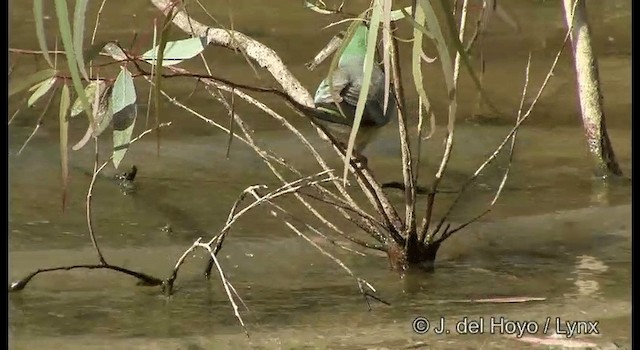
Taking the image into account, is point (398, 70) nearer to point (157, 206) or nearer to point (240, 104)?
point (157, 206)

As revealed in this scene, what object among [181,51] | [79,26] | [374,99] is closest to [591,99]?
[374,99]

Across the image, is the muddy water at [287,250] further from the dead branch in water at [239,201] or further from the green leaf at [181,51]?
the green leaf at [181,51]

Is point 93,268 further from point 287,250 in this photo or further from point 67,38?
point 67,38

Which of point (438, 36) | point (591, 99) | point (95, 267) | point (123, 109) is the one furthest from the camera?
point (591, 99)

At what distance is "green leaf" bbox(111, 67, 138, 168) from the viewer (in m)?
1.16

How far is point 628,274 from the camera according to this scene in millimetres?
1414

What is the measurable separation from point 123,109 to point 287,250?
43cm

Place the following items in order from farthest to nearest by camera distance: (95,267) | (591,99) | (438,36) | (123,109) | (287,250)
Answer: (591,99)
(287,250)
(95,267)
(123,109)
(438,36)

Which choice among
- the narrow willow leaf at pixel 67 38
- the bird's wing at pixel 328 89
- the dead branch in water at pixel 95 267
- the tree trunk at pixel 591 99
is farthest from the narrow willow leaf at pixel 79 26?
the tree trunk at pixel 591 99

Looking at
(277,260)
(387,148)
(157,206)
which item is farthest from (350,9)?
(277,260)

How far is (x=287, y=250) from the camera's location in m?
1.51

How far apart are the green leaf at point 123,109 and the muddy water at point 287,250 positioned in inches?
8.9

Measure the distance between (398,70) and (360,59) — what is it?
106 millimetres

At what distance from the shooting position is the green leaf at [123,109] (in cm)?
116
